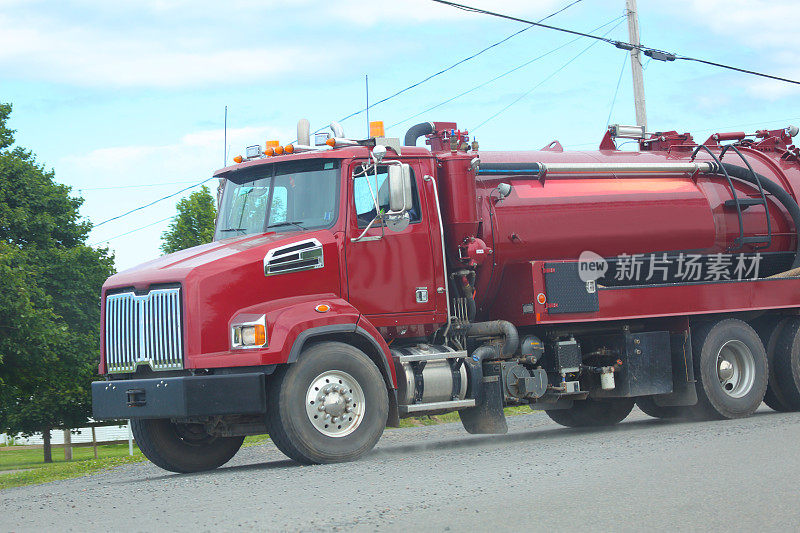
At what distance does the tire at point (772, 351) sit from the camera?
14.4m

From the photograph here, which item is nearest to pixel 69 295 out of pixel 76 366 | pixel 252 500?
pixel 76 366

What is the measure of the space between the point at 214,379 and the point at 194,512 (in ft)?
8.19

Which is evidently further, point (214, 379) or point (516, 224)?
point (516, 224)

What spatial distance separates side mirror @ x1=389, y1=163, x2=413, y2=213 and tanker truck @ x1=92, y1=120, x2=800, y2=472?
0.02 m

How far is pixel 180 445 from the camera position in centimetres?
1086

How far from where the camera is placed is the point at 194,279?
9641 mm

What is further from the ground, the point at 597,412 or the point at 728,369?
the point at 728,369

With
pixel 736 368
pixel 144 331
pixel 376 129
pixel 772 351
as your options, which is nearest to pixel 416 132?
pixel 376 129

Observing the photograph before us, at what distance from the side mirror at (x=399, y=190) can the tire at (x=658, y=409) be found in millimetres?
5639

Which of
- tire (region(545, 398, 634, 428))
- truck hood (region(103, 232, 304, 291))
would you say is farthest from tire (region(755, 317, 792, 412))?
truck hood (region(103, 232, 304, 291))

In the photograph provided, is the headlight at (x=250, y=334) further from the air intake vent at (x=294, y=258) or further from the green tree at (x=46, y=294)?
the green tree at (x=46, y=294)

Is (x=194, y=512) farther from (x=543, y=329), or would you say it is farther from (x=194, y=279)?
(x=543, y=329)

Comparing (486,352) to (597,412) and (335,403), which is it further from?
(597,412)

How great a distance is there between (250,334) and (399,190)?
219 centimetres
